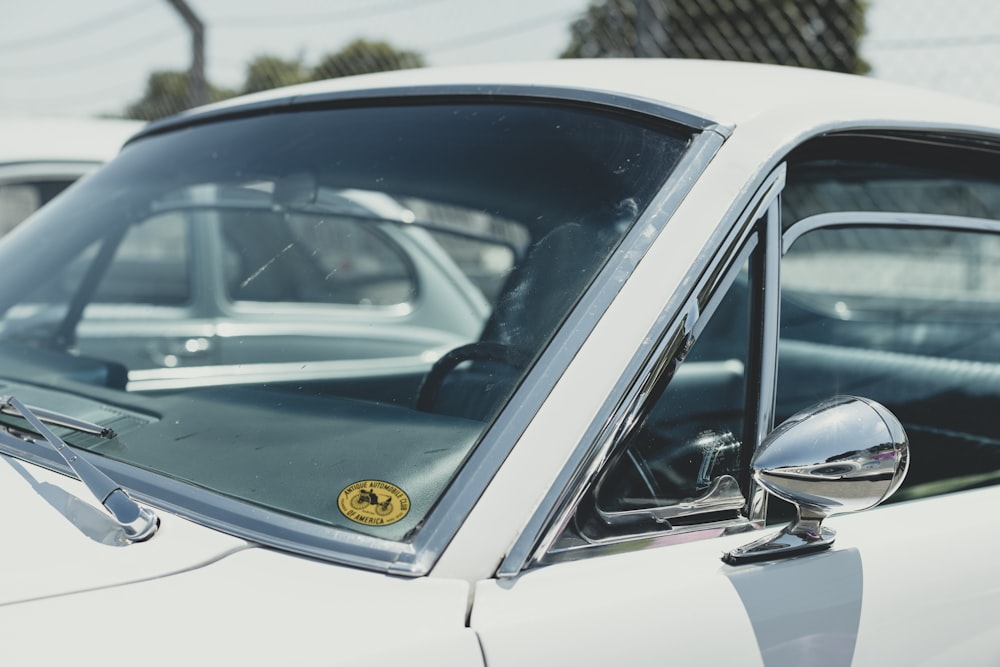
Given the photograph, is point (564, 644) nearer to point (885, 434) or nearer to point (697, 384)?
point (885, 434)

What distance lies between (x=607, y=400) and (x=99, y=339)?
1.92 metres

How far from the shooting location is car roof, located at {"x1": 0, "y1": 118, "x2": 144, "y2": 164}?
366cm

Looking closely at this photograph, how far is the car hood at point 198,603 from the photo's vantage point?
94 cm

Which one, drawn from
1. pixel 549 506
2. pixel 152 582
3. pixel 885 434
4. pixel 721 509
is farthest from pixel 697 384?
pixel 152 582

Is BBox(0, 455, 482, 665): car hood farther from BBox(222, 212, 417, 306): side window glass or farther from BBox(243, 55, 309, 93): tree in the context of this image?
BBox(243, 55, 309, 93): tree

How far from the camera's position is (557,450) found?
112 cm

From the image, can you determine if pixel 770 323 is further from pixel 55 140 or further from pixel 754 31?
pixel 754 31

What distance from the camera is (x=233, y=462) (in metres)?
1.31

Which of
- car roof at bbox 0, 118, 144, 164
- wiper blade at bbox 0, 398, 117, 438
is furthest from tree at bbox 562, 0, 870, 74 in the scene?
wiper blade at bbox 0, 398, 117, 438

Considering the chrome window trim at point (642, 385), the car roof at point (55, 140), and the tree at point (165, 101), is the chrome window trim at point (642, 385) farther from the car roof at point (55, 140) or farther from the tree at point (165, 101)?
the tree at point (165, 101)

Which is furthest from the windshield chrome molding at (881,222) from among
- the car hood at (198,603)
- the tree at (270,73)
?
the tree at (270,73)

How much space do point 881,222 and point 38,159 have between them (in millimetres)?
3130

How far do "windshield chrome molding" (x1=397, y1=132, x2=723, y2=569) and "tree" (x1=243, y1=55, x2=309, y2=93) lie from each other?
6.29 metres

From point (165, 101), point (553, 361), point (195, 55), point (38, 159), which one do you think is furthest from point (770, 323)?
point (165, 101)
